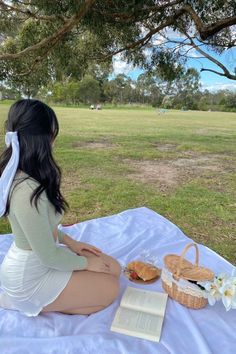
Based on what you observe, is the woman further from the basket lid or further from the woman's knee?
the basket lid

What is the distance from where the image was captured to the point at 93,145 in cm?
709

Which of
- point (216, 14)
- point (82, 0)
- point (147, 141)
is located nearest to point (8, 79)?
point (82, 0)

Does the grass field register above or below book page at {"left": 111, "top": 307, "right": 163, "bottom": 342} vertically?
below

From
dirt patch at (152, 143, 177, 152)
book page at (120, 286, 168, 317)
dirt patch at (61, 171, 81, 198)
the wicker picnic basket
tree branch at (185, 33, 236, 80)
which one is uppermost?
tree branch at (185, 33, 236, 80)

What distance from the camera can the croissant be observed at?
68.0 inches

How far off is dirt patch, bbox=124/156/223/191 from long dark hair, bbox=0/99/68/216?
2.80m

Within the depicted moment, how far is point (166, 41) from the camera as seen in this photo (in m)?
3.87

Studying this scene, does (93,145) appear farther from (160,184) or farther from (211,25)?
(211,25)

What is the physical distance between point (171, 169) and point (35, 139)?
4.01m

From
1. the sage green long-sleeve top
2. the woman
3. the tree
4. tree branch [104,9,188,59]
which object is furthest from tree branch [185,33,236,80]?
the sage green long-sleeve top

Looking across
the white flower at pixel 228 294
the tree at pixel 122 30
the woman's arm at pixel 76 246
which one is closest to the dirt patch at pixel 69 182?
the tree at pixel 122 30

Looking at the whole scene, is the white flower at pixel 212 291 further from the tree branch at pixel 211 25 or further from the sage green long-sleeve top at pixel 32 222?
the tree branch at pixel 211 25


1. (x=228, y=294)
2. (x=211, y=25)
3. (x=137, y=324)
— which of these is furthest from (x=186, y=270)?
(x=211, y=25)

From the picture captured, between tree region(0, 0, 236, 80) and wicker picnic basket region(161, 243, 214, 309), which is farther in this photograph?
tree region(0, 0, 236, 80)
